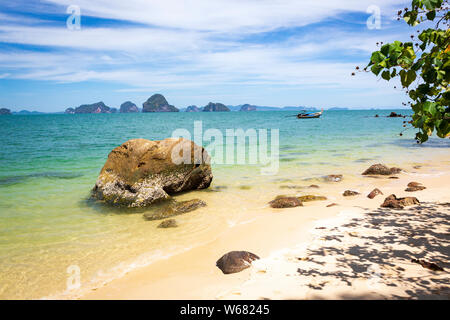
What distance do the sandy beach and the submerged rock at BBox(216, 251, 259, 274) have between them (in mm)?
121

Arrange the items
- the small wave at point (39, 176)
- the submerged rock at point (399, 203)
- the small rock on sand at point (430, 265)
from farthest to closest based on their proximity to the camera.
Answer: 1. the small wave at point (39, 176)
2. the submerged rock at point (399, 203)
3. the small rock on sand at point (430, 265)

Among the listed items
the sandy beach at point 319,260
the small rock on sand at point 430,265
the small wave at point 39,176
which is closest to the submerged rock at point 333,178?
the sandy beach at point 319,260

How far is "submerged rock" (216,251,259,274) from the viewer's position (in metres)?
5.11

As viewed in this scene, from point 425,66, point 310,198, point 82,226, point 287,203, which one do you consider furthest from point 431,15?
point 82,226

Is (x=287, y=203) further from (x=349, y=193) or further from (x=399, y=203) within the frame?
(x=399, y=203)

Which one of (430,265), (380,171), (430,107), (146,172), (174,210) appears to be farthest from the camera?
(380,171)

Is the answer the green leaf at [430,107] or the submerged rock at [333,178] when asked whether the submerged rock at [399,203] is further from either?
the green leaf at [430,107]

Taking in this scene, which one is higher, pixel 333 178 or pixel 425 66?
pixel 425 66

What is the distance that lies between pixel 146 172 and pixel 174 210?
2226mm

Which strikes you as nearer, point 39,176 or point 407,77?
point 407,77

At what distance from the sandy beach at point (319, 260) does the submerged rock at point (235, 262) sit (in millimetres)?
121

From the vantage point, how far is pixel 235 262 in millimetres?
5176

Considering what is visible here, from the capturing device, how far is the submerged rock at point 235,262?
5109 millimetres

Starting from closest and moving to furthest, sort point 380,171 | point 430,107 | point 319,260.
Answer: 1. point 430,107
2. point 319,260
3. point 380,171
